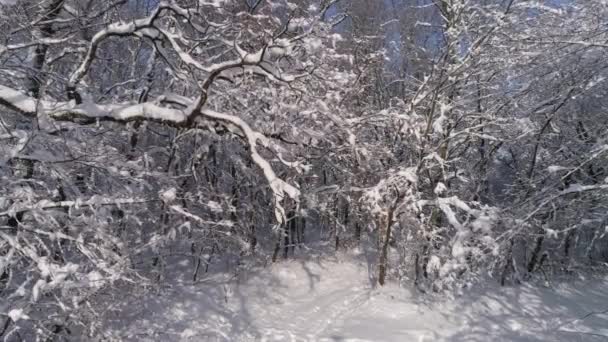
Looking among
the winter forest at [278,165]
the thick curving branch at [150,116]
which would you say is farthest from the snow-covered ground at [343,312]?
the thick curving branch at [150,116]

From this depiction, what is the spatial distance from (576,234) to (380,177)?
6.49 metres

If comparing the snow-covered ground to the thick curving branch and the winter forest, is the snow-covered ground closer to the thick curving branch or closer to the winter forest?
the winter forest

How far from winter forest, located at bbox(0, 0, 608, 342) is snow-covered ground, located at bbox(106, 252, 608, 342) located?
54 mm

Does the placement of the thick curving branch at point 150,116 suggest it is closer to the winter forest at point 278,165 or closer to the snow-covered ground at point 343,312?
the winter forest at point 278,165

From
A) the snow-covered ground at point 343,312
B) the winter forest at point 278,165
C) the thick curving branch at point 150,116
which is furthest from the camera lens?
the snow-covered ground at point 343,312

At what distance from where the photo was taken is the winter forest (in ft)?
14.2

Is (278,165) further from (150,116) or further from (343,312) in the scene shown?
(150,116)

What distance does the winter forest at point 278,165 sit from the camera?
14.2 feet

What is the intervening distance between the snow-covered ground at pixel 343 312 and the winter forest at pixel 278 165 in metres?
0.05

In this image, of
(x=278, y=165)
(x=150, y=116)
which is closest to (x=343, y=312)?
(x=278, y=165)

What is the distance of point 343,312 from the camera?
7422 mm

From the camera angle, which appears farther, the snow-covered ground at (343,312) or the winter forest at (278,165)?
the snow-covered ground at (343,312)

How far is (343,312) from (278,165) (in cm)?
352

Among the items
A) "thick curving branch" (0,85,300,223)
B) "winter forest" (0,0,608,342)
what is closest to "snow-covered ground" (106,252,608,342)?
"winter forest" (0,0,608,342)
